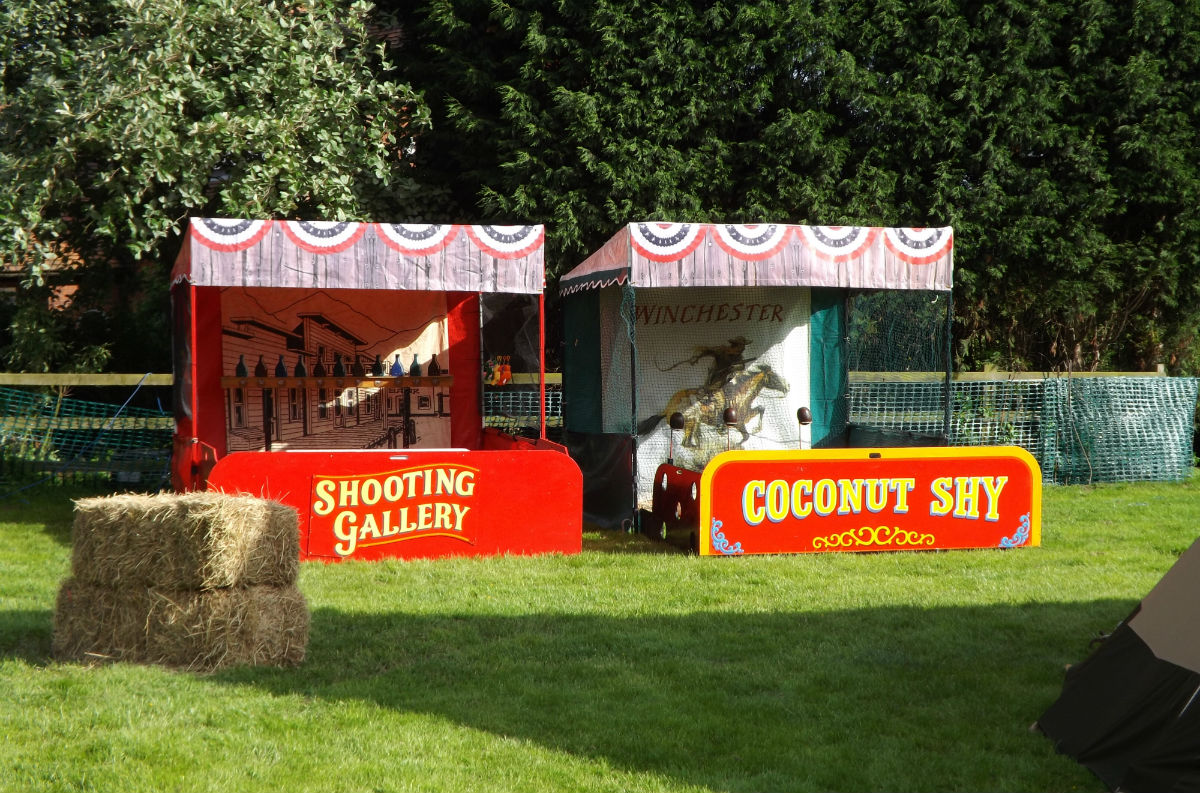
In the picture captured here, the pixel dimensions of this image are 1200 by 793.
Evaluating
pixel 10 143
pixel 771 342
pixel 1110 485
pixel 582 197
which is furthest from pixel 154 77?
pixel 1110 485

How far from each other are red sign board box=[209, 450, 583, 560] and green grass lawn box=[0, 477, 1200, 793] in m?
0.35

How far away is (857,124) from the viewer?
15.0m

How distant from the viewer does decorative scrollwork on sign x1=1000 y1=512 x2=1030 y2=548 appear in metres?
9.24

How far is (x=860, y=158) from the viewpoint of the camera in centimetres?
1487

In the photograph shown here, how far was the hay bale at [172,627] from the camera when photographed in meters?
5.69

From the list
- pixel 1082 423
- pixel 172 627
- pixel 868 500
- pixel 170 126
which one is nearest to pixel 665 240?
pixel 868 500

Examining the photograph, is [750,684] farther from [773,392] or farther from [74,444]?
[74,444]

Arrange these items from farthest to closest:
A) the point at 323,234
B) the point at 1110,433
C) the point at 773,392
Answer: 1. the point at 1110,433
2. the point at 773,392
3. the point at 323,234

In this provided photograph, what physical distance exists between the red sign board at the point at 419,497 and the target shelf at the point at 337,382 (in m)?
2.66

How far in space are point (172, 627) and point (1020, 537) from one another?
6.68 m

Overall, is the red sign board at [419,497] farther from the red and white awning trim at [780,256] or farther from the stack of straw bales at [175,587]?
the stack of straw bales at [175,587]

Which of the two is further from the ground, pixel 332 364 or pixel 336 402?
pixel 332 364

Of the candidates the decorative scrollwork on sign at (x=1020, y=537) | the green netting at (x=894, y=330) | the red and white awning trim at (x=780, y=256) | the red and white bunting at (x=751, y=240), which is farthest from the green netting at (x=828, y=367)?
the decorative scrollwork on sign at (x=1020, y=537)

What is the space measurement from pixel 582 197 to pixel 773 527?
6.35 metres
